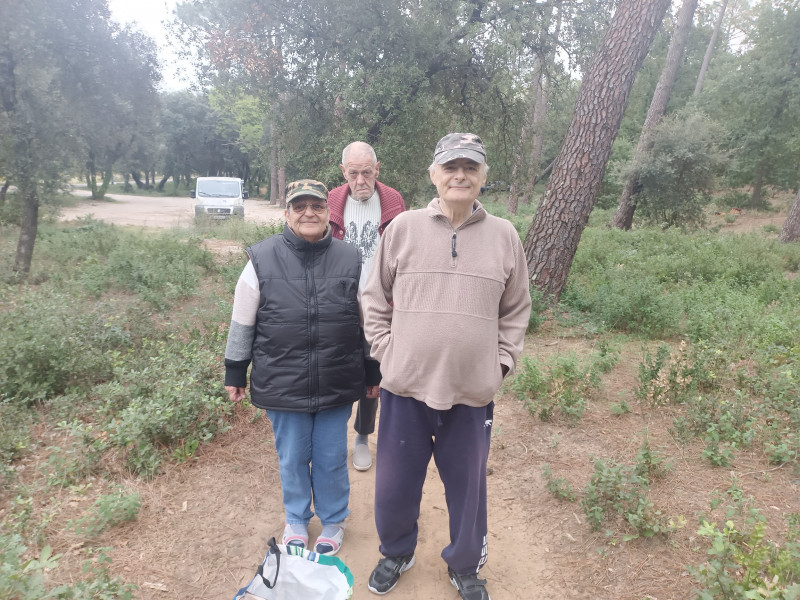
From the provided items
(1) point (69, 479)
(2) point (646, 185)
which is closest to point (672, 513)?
(1) point (69, 479)

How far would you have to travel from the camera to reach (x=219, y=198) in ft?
61.4

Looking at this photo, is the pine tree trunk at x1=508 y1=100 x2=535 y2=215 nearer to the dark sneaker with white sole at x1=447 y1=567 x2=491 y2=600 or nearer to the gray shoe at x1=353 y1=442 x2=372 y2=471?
the gray shoe at x1=353 y1=442 x2=372 y2=471

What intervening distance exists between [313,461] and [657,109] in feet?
57.5

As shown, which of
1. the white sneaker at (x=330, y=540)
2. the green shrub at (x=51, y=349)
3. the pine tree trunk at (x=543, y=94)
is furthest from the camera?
the pine tree trunk at (x=543, y=94)

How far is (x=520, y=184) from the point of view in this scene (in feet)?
34.4

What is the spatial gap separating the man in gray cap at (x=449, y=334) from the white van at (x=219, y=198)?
1704 cm

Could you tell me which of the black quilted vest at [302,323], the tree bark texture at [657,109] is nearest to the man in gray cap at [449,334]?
the black quilted vest at [302,323]

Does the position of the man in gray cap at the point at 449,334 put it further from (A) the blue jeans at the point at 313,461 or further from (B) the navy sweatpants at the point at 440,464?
(A) the blue jeans at the point at 313,461

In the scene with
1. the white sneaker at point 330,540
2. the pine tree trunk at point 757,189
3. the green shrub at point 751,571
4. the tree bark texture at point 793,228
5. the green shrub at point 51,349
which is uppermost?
the pine tree trunk at point 757,189

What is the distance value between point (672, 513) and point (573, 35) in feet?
29.4

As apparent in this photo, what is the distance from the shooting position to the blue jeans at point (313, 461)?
249 centimetres

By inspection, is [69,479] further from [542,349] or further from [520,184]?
[520,184]

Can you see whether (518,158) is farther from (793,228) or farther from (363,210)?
(363,210)

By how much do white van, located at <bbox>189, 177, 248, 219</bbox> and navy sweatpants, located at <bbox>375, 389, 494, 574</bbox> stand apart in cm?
1706
